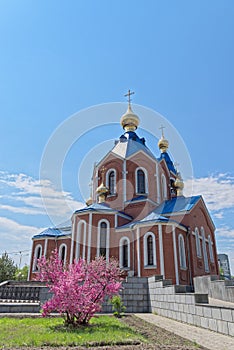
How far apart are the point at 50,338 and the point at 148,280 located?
7.27 metres

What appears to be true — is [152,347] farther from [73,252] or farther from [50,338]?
[73,252]

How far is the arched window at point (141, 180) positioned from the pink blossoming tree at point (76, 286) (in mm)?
14074

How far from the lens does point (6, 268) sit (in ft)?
84.0

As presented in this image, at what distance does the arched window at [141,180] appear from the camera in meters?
21.3

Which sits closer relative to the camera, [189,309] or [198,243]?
[189,309]

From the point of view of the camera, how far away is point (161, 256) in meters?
15.6

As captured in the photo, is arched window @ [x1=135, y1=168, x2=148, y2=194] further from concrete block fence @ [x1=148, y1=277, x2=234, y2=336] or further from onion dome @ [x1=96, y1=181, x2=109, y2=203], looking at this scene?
concrete block fence @ [x1=148, y1=277, x2=234, y2=336]

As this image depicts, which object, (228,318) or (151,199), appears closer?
(228,318)

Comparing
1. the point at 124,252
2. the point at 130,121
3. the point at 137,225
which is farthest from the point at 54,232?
the point at 130,121

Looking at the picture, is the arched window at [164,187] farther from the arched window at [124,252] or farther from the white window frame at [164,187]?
the arched window at [124,252]

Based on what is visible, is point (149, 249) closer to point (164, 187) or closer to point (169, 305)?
point (169, 305)

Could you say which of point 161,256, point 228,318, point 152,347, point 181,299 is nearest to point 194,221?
point 161,256

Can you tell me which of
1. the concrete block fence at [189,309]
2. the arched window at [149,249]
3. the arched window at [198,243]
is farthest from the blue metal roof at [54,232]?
the concrete block fence at [189,309]

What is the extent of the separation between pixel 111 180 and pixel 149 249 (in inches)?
311
